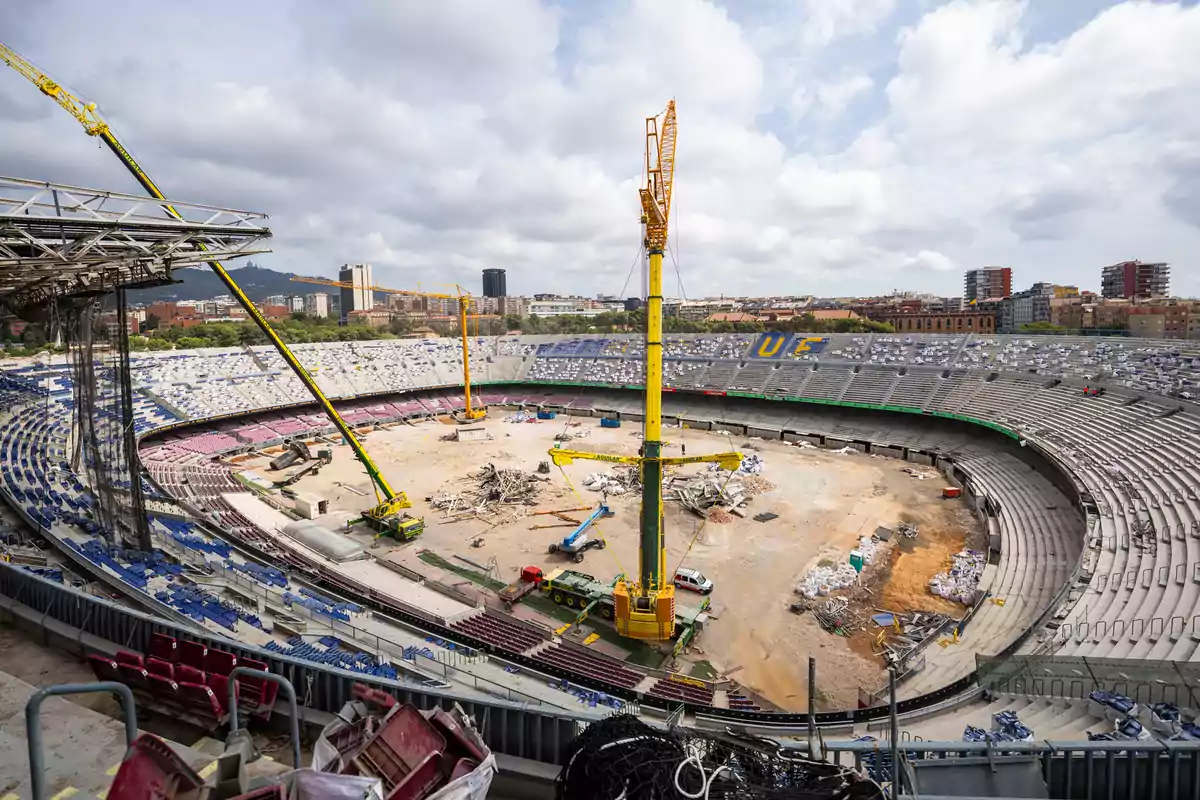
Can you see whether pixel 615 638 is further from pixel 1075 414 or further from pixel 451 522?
pixel 1075 414

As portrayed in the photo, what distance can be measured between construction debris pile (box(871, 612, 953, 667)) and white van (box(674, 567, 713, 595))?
4.37 meters

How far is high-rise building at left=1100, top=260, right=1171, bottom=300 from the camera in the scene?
115m

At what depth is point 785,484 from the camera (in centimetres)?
2708

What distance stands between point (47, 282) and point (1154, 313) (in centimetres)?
7858

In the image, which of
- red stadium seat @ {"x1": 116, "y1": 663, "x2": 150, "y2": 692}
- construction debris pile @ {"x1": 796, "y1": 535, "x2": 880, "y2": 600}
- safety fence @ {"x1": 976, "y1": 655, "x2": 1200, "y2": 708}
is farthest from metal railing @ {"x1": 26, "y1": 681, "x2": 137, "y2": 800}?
construction debris pile @ {"x1": 796, "y1": 535, "x2": 880, "y2": 600}

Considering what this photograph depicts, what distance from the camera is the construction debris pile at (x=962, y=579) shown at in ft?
53.8

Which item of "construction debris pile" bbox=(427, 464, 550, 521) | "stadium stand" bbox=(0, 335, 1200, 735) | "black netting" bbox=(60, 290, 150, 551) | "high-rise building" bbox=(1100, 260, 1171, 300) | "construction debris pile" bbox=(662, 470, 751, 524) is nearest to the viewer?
"stadium stand" bbox=(0, 335, 1200, 735)

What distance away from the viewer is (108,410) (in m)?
14.8

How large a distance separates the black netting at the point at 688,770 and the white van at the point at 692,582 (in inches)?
510

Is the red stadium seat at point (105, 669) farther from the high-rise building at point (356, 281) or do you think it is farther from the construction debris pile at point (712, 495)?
the high-rise building at point (356, 281)

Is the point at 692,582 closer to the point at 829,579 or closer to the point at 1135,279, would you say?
the point at 829,579

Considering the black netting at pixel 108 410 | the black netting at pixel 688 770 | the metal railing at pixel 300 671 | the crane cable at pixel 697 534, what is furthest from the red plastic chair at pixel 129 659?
the crane cable at pixel 697 534

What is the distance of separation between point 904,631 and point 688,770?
1334cm

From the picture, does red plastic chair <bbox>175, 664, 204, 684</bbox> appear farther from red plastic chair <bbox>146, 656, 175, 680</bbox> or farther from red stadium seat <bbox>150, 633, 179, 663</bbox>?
red stadium seat <bbox>150, 633, 179, 663</bbox>
